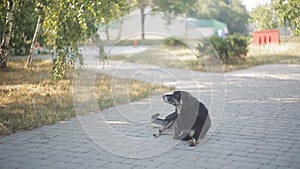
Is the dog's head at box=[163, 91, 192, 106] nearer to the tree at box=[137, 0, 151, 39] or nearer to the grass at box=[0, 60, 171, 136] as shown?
the tree at box=[137, 0, 151, 39]

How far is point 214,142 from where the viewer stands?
511 centimetres

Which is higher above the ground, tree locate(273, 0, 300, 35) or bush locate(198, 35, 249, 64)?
tree locate(273, 0, 300, 35)

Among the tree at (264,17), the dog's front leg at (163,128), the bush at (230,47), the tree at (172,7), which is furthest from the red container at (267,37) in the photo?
the dog's front leg at (163,128)


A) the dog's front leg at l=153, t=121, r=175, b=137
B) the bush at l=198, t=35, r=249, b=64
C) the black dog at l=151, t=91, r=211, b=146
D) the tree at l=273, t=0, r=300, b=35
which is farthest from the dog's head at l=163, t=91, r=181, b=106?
the bush at l=198, t=35, r=249, b=64

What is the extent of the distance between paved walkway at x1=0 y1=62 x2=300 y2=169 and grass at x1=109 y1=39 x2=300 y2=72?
0.62m

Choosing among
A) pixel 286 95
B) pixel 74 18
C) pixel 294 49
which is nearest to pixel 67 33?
pixel 74 18

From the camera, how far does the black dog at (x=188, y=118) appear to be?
5074 mm

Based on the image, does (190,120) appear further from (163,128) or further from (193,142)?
(163,128)

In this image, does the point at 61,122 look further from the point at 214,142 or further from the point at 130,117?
the point at 214,142

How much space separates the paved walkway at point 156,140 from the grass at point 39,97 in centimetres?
35

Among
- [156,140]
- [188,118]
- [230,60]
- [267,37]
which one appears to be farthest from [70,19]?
[267,37]

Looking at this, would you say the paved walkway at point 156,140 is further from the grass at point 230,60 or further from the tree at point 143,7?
the tree at point 143,7

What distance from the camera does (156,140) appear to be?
17.4ft

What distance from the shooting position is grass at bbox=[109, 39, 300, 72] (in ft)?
19.9
